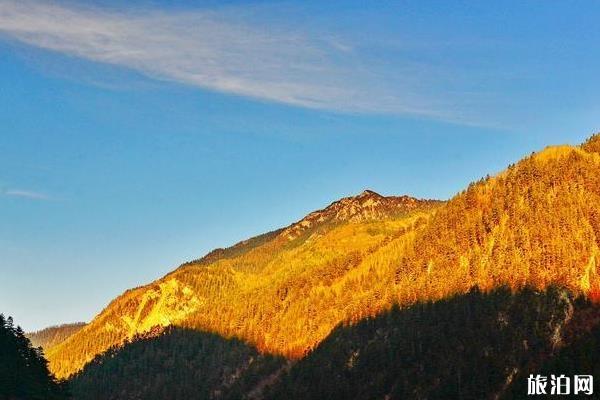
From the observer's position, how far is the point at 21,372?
432 feet

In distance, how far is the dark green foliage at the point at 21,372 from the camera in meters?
121

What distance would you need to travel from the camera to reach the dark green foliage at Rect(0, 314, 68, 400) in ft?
398

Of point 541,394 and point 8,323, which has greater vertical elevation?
point 8,323

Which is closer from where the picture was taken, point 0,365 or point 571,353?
point 0,365

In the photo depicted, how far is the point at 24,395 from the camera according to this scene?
122 meters

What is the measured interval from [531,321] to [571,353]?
22.5 m

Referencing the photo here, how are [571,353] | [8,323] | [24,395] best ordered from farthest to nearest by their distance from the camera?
[571,353] → [8,323] → [24,395]

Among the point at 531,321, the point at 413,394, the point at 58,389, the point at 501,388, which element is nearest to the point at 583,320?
the point at 531,321

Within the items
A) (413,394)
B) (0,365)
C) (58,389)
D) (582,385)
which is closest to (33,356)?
(58,389)

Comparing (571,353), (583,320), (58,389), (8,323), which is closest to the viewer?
(58,389)

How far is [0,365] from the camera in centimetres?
12662

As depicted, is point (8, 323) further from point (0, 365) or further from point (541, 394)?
point (541, 394)

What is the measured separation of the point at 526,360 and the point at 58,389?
10318 centimetres

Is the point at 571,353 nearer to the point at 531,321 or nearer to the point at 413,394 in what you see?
the point at 531,321
